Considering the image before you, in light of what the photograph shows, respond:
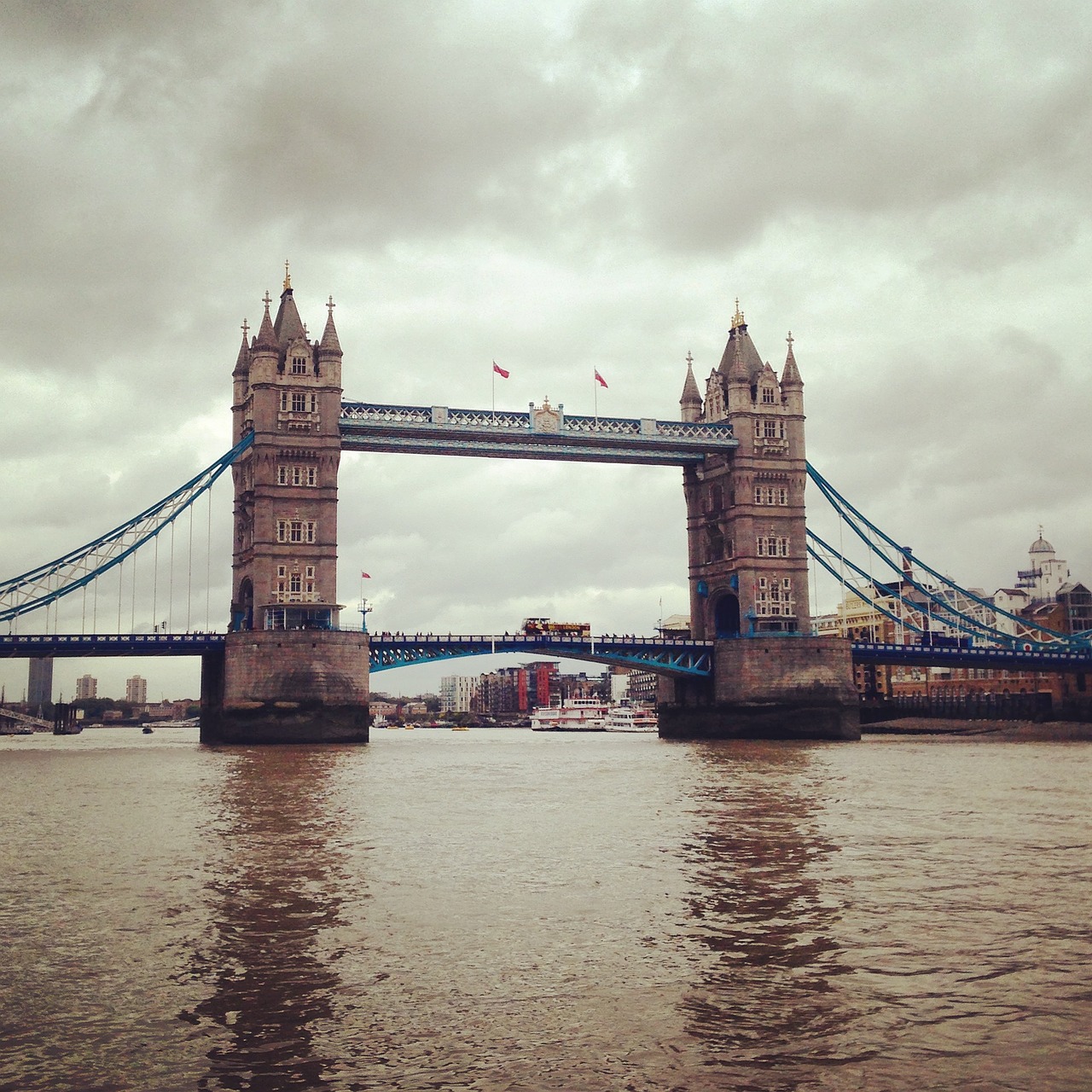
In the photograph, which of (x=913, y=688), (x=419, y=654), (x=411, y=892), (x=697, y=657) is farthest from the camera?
(x=913, y=688)

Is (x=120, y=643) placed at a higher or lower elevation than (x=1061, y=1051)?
higher

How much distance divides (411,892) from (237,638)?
5717 cm

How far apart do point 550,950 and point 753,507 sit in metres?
74.6

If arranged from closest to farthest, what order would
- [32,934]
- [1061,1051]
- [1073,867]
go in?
[1061,1051] < [32,934] < [1073,867]

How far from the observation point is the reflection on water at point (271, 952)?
970cm

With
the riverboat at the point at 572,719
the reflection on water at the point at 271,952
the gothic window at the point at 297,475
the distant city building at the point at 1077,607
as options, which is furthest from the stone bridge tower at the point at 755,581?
the riverboat at the point at 572,719

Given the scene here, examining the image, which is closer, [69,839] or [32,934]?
[32,934]

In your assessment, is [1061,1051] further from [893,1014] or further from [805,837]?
[805,837]

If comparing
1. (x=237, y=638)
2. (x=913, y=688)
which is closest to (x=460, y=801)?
(x=237, y=638)

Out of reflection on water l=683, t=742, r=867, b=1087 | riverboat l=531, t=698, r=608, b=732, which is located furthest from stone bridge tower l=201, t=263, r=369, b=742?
Result: riverboat l=531, t=698, r=608, b=732

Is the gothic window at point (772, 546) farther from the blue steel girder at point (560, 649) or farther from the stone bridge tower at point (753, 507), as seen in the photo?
the blue steel girder at point (560, 649)

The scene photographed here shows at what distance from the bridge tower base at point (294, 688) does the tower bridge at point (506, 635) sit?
0.33 ft

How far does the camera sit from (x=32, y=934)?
571 inches

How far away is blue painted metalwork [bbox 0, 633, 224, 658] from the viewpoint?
7019 centimetres
